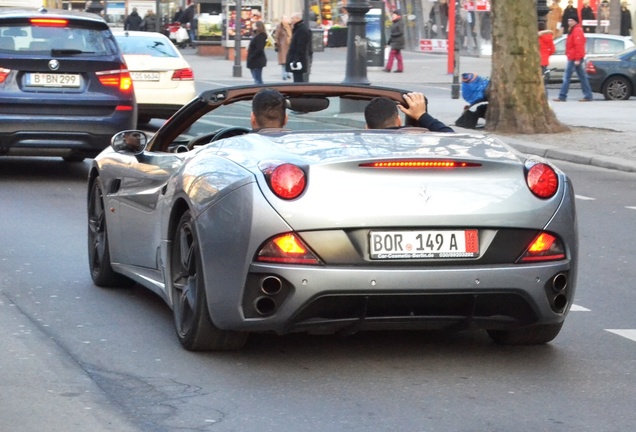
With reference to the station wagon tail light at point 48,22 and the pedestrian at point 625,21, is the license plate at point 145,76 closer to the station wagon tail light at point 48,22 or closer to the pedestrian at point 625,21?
the station wagon tail light at point 48,22

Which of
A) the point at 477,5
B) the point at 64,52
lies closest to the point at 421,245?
the point at 64,52

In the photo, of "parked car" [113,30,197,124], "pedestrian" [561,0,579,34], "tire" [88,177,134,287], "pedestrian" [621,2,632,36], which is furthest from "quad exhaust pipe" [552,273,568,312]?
"pedestrian" [621,2,632,36]

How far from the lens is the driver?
272 inches

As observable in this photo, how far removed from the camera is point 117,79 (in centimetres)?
1461

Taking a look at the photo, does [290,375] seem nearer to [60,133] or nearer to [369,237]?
[369,237]

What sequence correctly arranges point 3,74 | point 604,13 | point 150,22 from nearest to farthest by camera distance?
point 3,74
point 604,13
point 150,22

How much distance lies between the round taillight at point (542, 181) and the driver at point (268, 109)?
52.6 inches

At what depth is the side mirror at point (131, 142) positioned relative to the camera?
301 inches

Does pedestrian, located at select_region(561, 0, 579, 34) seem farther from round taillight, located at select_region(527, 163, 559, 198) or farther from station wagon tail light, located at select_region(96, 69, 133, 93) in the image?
round taillight, located at select_region(527, 163, 559, 198)

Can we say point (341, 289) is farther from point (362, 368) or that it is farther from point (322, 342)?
point (322, 342)

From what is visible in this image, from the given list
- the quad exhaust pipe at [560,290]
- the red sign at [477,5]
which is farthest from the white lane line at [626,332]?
the red sign at [477,5]

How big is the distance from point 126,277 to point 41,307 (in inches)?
29.6

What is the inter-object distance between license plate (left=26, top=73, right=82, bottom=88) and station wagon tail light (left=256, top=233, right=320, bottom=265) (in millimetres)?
8807

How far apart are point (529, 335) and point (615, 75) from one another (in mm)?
26529
